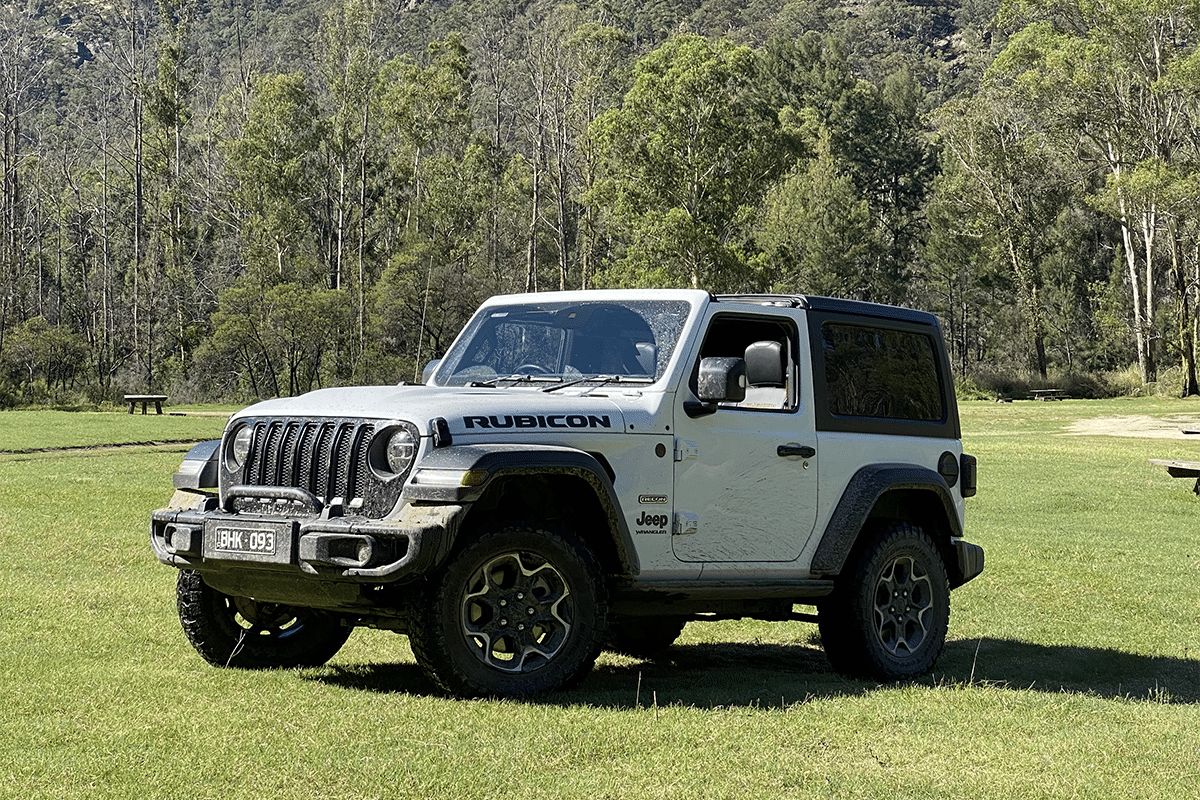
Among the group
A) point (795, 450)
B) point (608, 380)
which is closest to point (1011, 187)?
point (795, 450)

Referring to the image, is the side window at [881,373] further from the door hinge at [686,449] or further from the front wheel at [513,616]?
the front wheel at [513,616]

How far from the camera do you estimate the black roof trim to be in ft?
27.6

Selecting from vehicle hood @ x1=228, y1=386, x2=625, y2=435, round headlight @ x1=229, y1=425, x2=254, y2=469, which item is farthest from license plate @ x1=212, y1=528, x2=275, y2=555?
vehicle hood @ x1=228, y1=386, x2=625, y2=435

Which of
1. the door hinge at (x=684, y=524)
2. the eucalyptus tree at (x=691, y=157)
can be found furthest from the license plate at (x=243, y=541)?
the eucalyptus tree at (x=691, y=157)

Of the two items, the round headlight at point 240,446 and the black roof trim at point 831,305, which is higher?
the black roof trim at point 831,305

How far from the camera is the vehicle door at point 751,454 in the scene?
781cm

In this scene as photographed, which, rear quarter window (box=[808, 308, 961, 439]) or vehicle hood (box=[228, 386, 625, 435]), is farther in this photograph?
rear quarter window (box=[808, 308, 961, 439])

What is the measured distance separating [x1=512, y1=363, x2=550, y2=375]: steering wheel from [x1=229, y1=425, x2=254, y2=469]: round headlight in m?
1.58

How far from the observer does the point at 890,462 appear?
29.3ft

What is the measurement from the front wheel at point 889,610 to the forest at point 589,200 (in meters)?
53.4

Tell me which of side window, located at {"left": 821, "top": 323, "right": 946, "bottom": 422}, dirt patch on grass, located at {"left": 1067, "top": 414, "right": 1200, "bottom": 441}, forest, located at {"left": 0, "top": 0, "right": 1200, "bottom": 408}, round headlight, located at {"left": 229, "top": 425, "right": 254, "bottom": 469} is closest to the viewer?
round headlight, located at {"left": 229, "top": 425, "right": 254, "bottom": 469}

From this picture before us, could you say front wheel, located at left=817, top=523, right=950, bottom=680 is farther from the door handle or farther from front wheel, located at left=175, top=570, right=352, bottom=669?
front wheel, located at left=175, top=570, right=352, bottom=669

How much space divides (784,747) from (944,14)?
173m

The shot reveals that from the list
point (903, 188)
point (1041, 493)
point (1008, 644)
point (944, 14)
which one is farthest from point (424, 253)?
point (944, 14)
